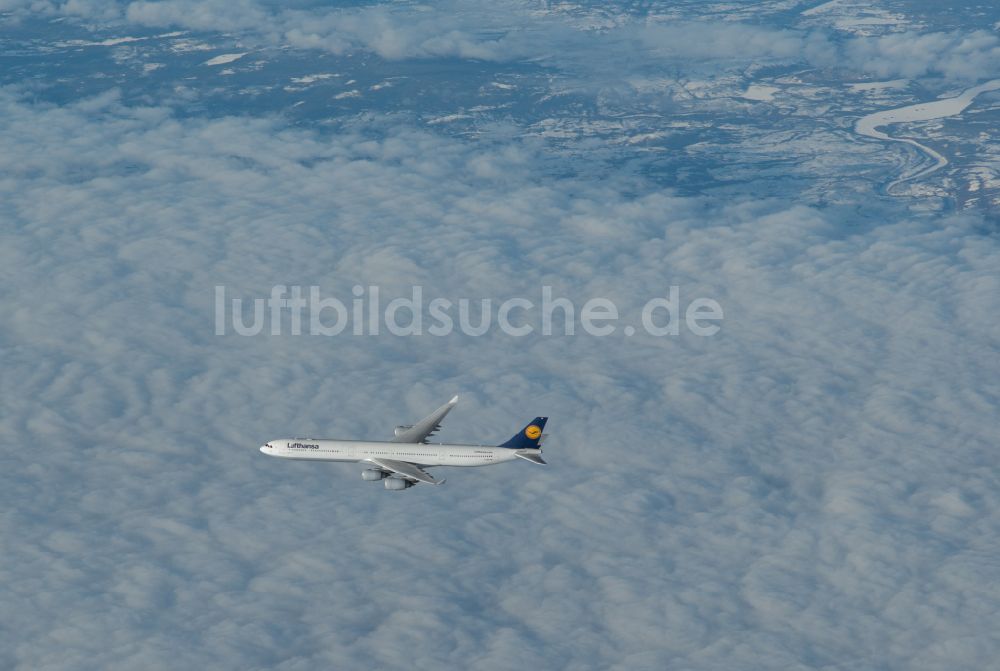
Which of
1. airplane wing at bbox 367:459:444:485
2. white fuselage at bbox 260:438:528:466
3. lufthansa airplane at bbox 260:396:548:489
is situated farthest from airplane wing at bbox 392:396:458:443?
airplane wing at bbox 367:459:444:485

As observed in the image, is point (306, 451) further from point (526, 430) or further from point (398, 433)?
point (526, 430)

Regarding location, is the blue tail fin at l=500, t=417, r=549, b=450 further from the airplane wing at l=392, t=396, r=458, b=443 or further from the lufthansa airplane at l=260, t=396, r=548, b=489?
the airplane wing at l=392, t=396, r=458, b=443

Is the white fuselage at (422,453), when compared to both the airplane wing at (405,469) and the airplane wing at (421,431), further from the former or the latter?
the airplane wing at (421,431)

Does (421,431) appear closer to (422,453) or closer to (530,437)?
(422,453)

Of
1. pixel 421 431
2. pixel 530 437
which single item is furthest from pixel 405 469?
pixel 530 437

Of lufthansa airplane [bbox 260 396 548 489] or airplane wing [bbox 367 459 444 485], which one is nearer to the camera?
airplane wing [bbox 367 459 444 485]

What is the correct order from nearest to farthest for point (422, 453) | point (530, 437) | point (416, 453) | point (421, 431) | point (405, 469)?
point (405, 469)
point (530, 437)
point (422, 453)
point (416, 453)
point (421, 431)

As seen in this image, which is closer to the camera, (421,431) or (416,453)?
(416,453)

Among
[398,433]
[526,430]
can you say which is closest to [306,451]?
[398,433]

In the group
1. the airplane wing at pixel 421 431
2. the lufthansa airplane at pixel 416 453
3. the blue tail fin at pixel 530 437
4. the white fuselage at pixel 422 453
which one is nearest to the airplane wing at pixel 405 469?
the lufthansa airplane at pixel 416 453
